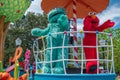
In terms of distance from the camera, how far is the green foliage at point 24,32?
93.3 ft

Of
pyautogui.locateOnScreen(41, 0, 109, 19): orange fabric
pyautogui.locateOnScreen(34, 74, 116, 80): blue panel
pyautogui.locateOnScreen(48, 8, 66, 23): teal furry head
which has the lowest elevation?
pyautogui.locateOnScreen(34, 74, 116, 80): blue panel

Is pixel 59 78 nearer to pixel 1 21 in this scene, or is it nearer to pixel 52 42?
pixel 52 42

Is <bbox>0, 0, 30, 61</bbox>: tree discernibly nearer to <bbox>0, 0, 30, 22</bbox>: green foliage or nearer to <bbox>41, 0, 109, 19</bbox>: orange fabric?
<bbox>0, 0, 30, 22</bbox>: green foliage

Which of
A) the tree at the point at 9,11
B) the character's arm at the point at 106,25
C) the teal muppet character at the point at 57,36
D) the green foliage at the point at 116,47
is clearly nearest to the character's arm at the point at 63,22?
the teal muppet character at the point at 57,36

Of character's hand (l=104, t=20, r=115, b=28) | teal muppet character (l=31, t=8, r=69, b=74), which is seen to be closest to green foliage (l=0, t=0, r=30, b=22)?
teal muppet character (l=31, t=8, r=69, b=74)

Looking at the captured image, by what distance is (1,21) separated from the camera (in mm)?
11062

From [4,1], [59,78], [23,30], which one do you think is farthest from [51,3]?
[23,30]

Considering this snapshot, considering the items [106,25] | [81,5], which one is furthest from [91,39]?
[81,5]

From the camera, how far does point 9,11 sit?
10.9 m

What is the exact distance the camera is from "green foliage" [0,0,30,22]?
10.7 meters

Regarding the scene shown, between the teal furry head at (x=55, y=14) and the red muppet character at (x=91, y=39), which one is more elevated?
the teal furry head at (x=55, y=14)

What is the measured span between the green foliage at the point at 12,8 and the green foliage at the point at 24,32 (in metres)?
16.4

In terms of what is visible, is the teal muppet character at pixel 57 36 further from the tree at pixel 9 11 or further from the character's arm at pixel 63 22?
the tree at pixel 9 11

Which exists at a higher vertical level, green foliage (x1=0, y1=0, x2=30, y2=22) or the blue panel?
green foliage (x1=0, y1=0, x2=30, y2=22)
